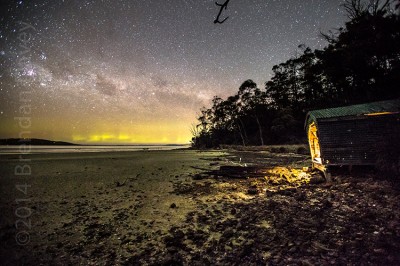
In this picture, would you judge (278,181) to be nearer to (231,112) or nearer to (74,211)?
(74,211)

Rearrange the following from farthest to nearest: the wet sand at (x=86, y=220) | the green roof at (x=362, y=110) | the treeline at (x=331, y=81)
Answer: the treeline at (x=331, y=81) < the green roof at (x=362, y=110) < the wet sand at (x=86, y=220)

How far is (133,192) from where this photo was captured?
33.3ft

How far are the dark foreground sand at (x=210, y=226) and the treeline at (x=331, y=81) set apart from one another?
5738 mm

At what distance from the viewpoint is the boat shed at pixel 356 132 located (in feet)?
34.9

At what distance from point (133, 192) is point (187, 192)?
8.83ft

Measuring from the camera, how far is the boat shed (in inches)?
418

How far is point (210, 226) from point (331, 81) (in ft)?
125

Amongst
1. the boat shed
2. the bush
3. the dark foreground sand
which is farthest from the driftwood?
the bush

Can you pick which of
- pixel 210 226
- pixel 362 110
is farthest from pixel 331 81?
pixel 210 226

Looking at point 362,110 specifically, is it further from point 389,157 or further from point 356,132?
point 389,157

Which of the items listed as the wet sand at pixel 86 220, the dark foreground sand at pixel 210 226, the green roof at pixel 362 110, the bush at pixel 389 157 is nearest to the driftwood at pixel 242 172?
the dark foreground sand at pixel 210 226

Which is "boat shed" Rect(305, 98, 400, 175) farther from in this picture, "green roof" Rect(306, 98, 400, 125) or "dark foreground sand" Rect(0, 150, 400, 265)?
"dark foreground sand" Rect(0, 150, 400, 265)

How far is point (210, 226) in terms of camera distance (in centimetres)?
578

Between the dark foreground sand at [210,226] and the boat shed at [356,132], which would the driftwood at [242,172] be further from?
the boat shed at [356,132]
